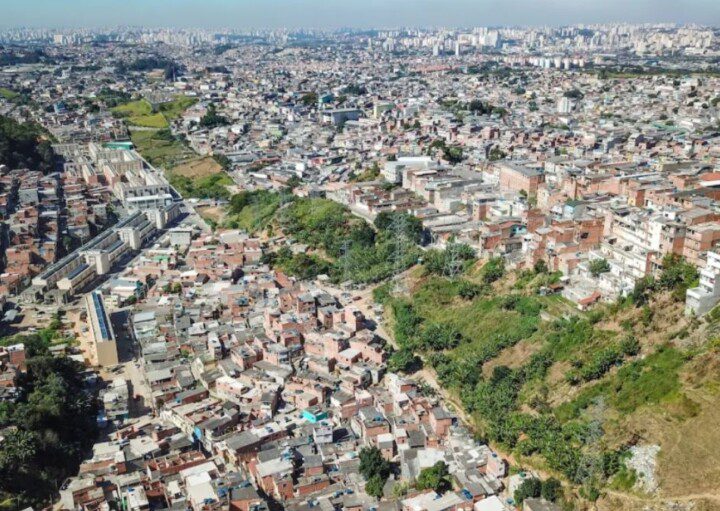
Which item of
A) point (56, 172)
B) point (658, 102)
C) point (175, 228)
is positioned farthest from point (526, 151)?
point (56, 172)

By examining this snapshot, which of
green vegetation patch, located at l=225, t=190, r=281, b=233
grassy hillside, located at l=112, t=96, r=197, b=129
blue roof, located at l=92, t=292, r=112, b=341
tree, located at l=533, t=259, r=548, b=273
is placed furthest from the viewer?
grassy hillside, located at l=112, t=96, r=197, b=129

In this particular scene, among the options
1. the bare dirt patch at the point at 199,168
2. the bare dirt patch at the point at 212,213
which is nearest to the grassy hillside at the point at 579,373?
the bare dirt patch at the point at 212,213

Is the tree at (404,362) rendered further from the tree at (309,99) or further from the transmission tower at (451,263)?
the tree at (309,99)

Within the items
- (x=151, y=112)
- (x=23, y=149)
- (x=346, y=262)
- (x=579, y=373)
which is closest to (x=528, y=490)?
(x=579, y=373)

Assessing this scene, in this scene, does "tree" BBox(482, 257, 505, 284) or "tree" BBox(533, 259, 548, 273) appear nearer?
"tree" BBox(533, 259, 548, 273)

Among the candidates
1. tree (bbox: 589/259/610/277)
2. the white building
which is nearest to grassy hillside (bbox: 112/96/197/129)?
tree (bbox: 589/259/610/277)

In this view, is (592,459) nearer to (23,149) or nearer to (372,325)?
(372,325)

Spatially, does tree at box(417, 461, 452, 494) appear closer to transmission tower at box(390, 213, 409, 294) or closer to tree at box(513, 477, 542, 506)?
tree at box(513, 477, 542, 506)
